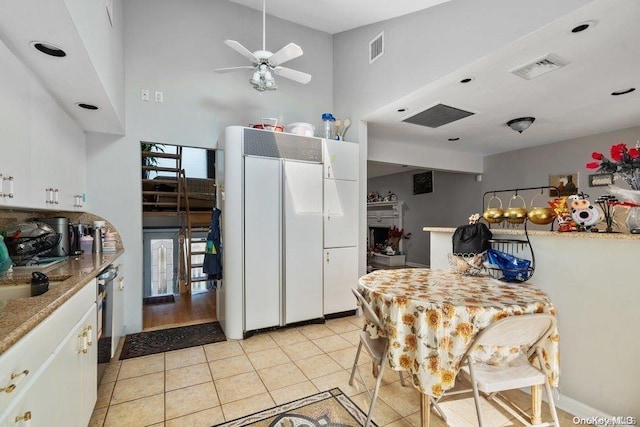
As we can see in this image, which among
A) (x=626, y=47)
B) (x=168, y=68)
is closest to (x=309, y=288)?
(x=168, y=68)

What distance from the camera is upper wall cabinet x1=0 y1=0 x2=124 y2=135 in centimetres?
136

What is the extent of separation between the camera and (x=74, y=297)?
56.4 inches

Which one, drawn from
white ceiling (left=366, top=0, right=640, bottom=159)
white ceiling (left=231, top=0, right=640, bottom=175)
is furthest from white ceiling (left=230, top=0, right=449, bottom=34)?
white ceiling (left=366, top=0, right=640, bottom=159)

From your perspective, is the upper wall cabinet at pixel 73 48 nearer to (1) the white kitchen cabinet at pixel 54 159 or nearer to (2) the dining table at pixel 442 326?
(1) the white kitchen cabinet at pixel 54 159

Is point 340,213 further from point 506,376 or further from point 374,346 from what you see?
point 506,376

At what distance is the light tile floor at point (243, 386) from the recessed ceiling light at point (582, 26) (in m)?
2.45

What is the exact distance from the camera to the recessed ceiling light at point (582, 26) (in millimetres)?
1902

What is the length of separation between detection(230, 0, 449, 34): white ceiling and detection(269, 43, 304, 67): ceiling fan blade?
3.76 feet

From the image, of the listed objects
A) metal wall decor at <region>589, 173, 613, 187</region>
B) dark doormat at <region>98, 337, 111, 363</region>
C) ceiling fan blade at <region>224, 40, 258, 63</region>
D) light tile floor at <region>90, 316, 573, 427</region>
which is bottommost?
light tile floor at <region>90, 316, 573, 427</region>

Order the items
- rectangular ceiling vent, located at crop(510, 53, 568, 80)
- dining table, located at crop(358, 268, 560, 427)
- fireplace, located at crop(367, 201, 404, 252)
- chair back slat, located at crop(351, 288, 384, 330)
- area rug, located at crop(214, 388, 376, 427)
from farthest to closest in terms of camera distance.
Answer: fireplace, located at crop(367, 201, 404, 252), rectangular ceiling vent, located at crop(510, 53, 568, 80), area rug, located at crop(214, 388, 376, 427), chair back slat, located at crop(351, 288, 384, 330), dining table, located at crop(358, 268, 560, 427)

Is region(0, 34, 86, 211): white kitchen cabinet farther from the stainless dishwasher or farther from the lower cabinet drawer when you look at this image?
the lower cabinet drawer

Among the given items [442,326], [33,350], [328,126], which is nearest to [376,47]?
[328,126]

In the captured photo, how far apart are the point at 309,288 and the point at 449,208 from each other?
474 cm

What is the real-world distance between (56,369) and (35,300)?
292 mm
